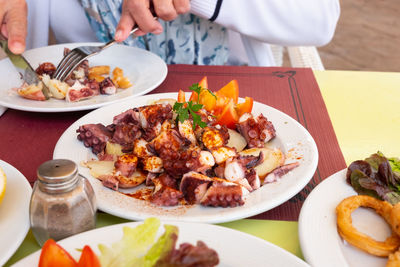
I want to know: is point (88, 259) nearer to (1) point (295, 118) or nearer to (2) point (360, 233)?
(2) point (360, 233)

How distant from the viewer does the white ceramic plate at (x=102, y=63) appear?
1.45 metres

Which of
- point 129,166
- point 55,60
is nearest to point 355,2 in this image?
point 55,60

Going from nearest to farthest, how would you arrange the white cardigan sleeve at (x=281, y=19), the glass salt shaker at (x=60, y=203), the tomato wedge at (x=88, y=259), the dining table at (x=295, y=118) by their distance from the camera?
the tomato wedge at (x=88, y=259) < the glass salt shaker at (x=60, y=203) < the dining table at (x=295, y=118) < the white cardigan sleeve at (x=281, y=19)

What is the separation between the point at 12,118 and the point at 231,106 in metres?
0.81

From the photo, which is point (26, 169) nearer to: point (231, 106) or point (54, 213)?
point (54, 213)

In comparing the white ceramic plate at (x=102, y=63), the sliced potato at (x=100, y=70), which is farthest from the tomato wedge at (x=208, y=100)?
the sliced potato at (x=100, y=70)

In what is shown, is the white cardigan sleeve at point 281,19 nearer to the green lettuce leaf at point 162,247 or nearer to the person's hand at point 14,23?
the person's hand at point 14,23

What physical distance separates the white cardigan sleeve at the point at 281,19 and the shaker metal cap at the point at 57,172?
1297mm

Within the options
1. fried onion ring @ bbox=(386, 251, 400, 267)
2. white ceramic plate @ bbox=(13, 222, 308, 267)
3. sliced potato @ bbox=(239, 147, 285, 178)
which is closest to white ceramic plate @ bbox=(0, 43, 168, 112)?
sliced potato @ bbox=(239, 147, 285, 178)

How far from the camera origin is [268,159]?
3.63ft

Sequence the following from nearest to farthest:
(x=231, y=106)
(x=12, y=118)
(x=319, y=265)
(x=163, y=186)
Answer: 1. (x=319, y=265)
2. (x=163, y=186)
3. (x=231, y=106)
4. (x=12, y=118)

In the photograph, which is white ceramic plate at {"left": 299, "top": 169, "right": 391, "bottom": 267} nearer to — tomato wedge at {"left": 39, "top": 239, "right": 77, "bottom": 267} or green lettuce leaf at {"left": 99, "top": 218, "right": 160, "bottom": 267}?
green lettuce leaf at {"left": 99, "top": 218, "right": 160, "bottom": 267}

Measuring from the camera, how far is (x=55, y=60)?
1.90m

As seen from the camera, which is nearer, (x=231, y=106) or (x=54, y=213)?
(x=54, y=213)
